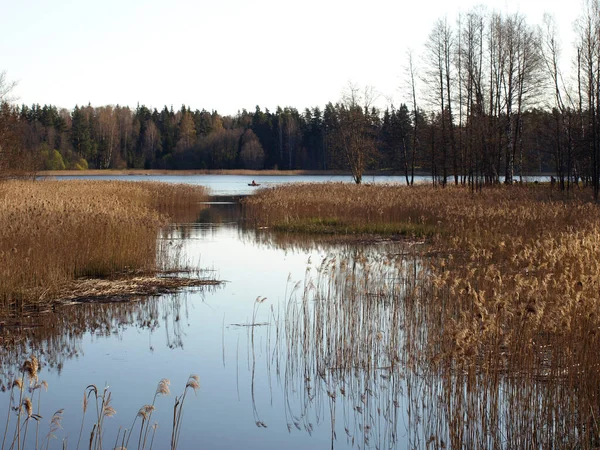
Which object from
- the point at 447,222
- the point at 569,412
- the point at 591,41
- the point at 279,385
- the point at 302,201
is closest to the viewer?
the point at 569,412

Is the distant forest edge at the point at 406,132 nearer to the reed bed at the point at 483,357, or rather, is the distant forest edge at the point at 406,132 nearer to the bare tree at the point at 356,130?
the bare tree at the point at 356,130

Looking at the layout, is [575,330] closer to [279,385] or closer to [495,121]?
[279,385]

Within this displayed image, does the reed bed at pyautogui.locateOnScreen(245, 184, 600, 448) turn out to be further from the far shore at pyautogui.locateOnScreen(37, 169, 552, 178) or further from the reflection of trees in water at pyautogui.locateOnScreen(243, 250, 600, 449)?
the far shore at pyautogui.locateOnScreen(37, 169, 552, 178)

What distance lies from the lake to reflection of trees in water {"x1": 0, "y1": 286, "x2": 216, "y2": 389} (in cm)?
2

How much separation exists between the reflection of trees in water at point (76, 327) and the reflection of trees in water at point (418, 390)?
1.76 meters

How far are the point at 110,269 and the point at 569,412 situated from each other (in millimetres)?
8423

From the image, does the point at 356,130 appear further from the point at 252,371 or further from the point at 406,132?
the point at 252,371

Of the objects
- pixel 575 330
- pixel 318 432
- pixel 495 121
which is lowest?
pixel 318 432

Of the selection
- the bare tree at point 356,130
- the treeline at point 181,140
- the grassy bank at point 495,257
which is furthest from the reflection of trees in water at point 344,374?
the treeline at point 181,140

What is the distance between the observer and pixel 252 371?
22.0 feet

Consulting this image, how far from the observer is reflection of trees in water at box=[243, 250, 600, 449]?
474 centimetres

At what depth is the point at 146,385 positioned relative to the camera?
630cm

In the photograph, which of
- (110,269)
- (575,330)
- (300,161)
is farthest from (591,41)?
(300,161)

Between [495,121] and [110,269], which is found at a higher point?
[495,121]
